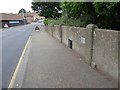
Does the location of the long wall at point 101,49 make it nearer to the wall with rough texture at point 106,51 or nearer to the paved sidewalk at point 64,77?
the wall with rough texture at point 106,51

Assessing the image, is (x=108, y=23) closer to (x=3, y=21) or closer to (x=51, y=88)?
(x=51, y=88)

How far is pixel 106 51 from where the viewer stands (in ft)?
26.7

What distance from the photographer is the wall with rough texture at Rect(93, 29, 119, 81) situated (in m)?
7.30

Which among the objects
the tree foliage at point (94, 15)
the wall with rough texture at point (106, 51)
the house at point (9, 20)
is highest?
the tree foliage at point (94, 15)

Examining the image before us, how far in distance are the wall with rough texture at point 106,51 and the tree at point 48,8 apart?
31.2 metres

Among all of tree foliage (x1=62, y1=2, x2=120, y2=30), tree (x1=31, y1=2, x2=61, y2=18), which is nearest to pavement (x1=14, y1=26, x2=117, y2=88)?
tree foliage (x1=62, y1=2, x2=120, y2=30)

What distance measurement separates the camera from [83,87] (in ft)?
22.3

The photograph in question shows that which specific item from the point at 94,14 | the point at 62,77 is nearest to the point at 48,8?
the point at 94,14

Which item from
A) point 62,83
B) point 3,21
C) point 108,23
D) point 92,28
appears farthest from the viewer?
Result: point 3,21

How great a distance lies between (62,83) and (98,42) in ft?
8.24

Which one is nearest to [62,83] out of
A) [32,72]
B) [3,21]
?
[32,72]

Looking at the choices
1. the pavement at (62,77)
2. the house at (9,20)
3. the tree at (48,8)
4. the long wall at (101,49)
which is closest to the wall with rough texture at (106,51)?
the long wall at (101,49)

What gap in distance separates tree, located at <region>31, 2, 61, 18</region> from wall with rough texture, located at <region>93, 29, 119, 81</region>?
1228 inches

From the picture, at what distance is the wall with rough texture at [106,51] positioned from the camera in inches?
288
